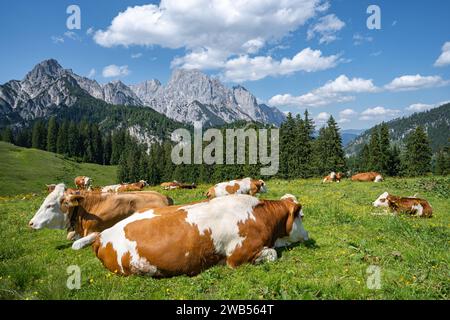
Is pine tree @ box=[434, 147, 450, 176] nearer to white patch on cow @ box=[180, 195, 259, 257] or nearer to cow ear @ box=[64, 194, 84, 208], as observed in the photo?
white patch on cow @ box=[180, 195, 259, 257]

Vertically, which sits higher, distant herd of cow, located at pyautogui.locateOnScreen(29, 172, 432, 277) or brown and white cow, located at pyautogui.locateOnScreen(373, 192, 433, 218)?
distant herd of cow, located at pyautogui.locateOnScreen(29, 172, 432, 277)

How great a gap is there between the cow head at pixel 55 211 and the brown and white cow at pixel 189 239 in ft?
8.98

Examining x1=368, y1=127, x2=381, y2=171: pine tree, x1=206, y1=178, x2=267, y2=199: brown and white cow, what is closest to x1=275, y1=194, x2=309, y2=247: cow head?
x1=206, y1=178, x2=267, y2=199: brown and white cow

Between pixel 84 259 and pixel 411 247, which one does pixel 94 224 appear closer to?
pixel 84 259

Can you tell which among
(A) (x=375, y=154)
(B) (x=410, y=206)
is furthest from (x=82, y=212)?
(A) (x=375, y=154)

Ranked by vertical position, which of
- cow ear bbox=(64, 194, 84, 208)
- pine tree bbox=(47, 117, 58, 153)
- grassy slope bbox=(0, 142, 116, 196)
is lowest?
grassy slope bbox=(0, 142, 116, 196)

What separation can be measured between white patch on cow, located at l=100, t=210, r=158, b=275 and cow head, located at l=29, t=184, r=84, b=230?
9.21ft

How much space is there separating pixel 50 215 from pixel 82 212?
93 centimetres

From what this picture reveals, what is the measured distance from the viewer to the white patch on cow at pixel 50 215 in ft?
35.4

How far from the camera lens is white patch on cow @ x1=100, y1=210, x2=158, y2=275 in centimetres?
786

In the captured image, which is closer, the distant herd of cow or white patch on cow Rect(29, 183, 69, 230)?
the distant herd of cow
